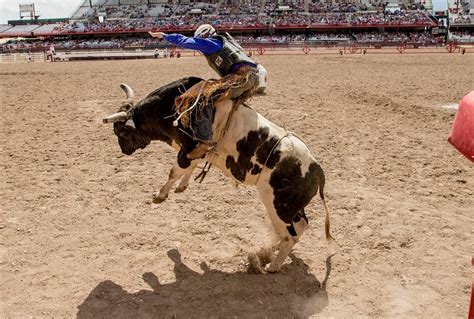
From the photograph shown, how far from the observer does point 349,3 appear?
195 feet

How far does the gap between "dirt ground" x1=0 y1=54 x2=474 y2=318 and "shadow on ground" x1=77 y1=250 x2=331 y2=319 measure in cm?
1

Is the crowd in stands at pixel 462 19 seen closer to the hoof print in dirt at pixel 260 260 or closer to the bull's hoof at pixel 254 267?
the hoof print in dirt at pixel 260 260

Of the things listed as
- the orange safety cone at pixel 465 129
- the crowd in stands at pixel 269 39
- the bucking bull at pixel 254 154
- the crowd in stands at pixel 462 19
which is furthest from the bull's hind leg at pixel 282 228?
the crowd in stands at pixel 462 19

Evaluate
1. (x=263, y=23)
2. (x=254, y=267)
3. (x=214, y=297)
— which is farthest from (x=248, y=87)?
(x=263, y=23)

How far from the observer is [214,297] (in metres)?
3.66

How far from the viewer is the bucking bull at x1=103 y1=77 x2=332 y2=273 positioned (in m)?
3.85

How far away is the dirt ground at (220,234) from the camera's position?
360 centimetres

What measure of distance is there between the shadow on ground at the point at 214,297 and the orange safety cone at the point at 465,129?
8.44 feet

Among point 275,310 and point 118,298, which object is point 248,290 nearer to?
point 275,310

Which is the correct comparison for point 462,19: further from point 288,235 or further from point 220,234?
point 288,235

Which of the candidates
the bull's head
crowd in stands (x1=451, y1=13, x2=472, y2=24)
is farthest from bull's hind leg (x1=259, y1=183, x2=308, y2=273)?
crowd in stands (x1=451, y1=13, x2=472, y2=24)

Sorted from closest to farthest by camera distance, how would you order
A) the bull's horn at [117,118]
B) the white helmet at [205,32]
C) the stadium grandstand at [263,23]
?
the white helmet at [205,32], the bull's horn at [117,118], the stadium grandstand at [263,23]

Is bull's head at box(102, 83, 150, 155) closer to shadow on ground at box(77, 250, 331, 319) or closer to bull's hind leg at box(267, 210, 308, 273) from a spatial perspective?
shadow on ground at box(77, 250, 331, 319)

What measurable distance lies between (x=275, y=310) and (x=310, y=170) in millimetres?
1226
